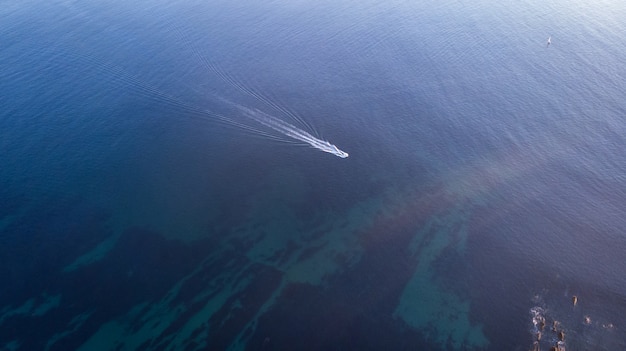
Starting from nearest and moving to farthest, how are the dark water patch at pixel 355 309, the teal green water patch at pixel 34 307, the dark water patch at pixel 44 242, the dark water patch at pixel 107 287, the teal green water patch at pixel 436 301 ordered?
the dark water patch at pixel 355 309 < the teal green water patch at pixel 436 301 < the dark water patch at pixel 107 287 < the teal green water patch at pixel 34 307 < the dark water patch at pixel 44 242

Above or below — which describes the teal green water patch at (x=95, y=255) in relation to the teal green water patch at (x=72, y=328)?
above

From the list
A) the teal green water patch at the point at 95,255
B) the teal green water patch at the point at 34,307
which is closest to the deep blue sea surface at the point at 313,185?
the teal green water patch at the point at 34,307

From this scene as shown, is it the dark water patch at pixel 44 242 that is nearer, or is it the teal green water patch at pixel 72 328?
the teal green water patch at pixel 72 328

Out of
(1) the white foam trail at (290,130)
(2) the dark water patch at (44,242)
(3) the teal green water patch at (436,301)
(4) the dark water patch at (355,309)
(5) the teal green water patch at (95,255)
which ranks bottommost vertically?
(3) the teal green water patch at (436,301)

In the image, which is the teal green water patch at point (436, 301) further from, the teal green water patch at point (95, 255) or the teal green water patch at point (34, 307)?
the teal green water patch at point (34, 307)

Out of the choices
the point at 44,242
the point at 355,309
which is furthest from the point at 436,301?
the point at 44,242

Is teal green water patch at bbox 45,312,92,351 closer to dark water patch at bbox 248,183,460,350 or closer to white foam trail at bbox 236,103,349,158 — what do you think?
dark water patch at bbox 248,183,460,350

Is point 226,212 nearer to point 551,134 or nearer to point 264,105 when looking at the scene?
point 264,105

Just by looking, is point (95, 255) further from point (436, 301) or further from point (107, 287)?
point (436, 301)
